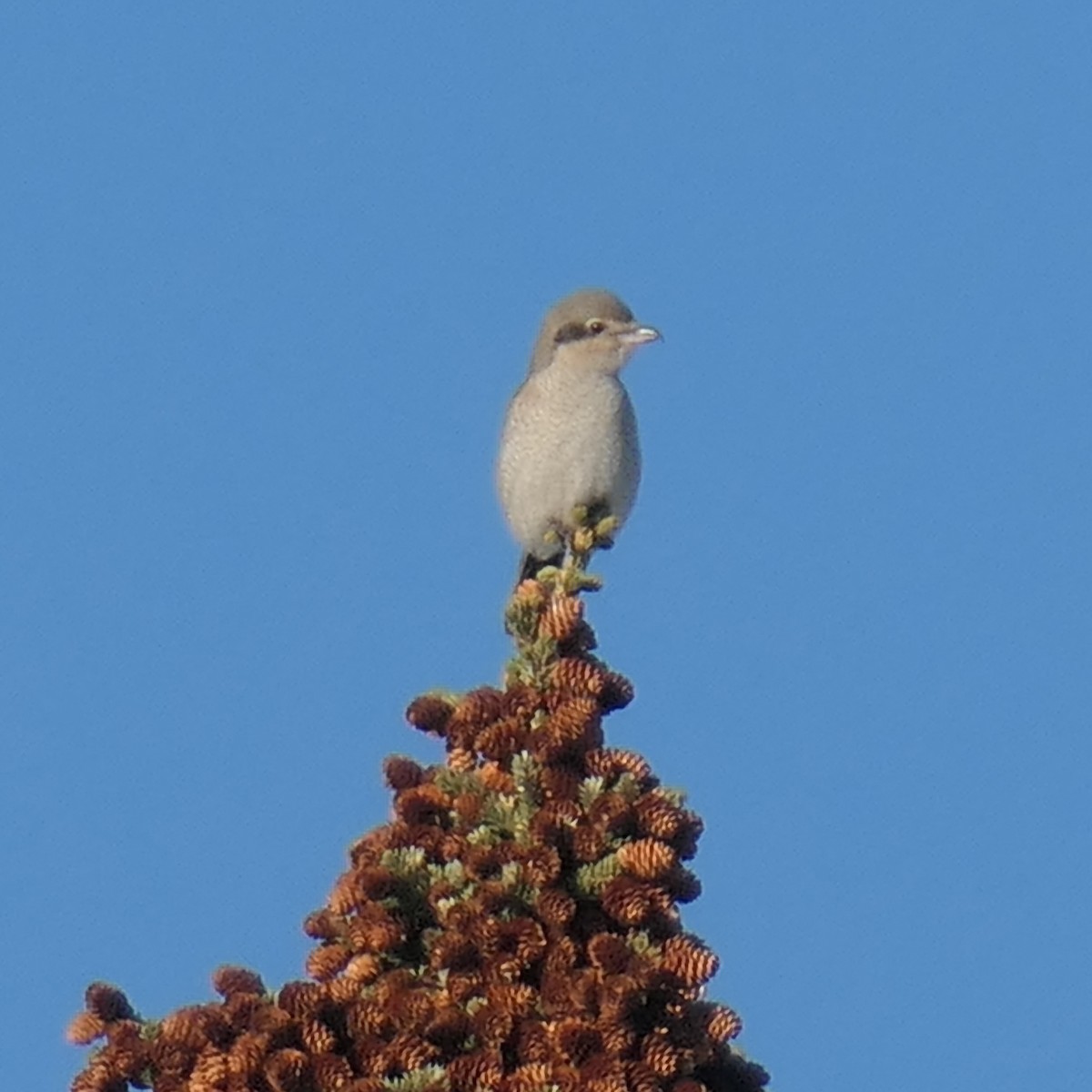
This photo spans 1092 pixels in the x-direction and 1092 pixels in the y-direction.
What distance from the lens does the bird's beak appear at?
9875 millimetres

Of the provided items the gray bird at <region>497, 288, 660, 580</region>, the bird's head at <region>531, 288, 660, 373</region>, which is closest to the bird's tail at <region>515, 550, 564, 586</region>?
the gray bird at <region>497, 288, 660, 580</region>

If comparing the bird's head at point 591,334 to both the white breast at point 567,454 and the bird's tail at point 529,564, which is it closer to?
the white breast at point 567,454

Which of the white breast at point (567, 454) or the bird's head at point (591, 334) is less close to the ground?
the bird's head at point (591, 334)

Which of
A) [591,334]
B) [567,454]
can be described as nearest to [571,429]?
[567,454]

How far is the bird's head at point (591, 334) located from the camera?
9.82 m

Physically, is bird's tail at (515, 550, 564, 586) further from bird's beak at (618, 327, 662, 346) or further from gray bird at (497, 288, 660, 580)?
bird's beak at (618, 327, 662, 346)

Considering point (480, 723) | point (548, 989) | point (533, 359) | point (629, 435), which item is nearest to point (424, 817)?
point (480, 723)

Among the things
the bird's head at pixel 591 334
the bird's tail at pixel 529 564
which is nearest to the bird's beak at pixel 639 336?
the bird's head at pixel 591 334

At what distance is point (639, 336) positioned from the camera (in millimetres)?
9891

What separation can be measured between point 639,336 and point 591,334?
7.9 inches

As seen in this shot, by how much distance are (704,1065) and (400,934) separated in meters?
0.64

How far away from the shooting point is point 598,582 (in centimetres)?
541

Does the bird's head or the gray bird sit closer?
the gray bird

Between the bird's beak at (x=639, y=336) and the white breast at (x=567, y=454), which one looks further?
the bird's beak at (x=639, y=336)
